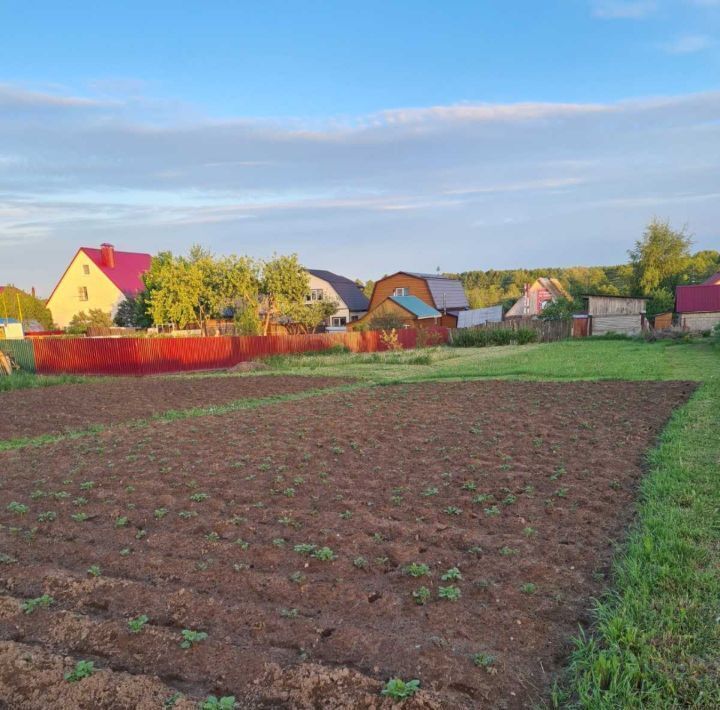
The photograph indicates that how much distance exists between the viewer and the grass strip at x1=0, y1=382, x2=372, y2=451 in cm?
894

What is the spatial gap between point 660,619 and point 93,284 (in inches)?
1686

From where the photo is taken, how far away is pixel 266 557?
3873 mm

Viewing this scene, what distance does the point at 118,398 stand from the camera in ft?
44.3

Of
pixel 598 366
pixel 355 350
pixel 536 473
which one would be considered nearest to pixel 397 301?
pixel 355 350

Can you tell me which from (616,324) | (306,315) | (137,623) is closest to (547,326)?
(616,324)

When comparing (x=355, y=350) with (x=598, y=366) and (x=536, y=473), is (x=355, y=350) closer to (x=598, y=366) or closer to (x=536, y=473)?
(x=598, y=366)

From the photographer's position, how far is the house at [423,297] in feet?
126

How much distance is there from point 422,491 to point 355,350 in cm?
2287

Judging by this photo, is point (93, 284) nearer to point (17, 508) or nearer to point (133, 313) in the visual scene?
point (133, 313)

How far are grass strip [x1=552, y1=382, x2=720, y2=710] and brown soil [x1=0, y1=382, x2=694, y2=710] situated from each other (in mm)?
162

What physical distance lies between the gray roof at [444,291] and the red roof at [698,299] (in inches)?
665

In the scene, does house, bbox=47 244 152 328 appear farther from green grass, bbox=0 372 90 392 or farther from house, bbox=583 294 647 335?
house, bbox=583 294 647 335

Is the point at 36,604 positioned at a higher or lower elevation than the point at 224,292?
lower

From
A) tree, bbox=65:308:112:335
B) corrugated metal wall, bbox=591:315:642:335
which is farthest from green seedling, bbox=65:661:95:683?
tree, bbox=65:308:112:335
